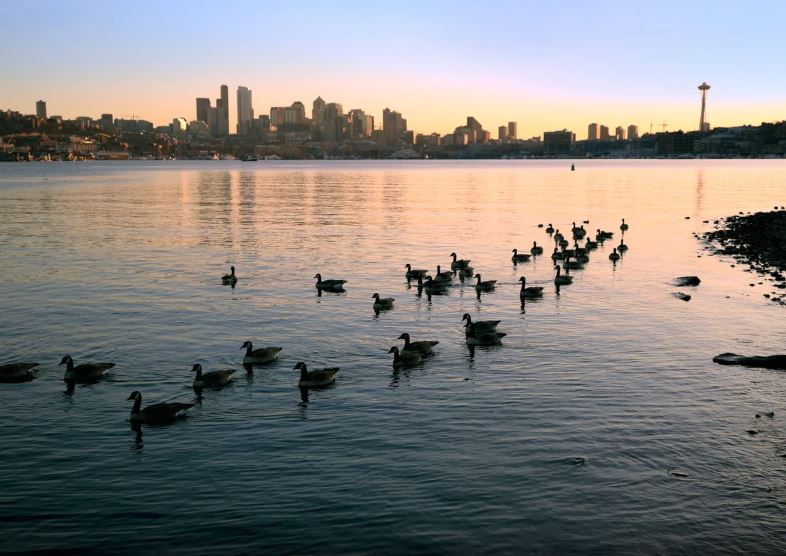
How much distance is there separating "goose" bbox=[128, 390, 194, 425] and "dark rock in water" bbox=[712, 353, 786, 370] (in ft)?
58.3

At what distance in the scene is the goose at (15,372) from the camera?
23.2 meters

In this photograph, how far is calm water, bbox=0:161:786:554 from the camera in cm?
1476

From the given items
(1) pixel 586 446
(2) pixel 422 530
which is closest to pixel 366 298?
(1) pixel 586 446

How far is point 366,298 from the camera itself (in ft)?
120

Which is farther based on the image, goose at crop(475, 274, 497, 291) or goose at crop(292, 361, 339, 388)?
goose at crop(475, 274, 497, 291)

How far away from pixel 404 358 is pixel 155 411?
8481 millimetres

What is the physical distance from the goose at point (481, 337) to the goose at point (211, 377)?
9.21 m

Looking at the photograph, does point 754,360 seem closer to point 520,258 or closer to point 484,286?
point 484,286

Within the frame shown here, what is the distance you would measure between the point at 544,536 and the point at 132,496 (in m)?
8.73

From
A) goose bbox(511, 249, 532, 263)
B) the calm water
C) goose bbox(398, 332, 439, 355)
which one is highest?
goose bbox(511, 249, 532, 263)

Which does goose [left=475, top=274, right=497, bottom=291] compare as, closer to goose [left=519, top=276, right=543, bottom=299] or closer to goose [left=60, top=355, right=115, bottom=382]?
goose [left=519, top=276, right=543, bottom=299]

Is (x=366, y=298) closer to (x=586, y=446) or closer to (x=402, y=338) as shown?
(x=402, y=338)

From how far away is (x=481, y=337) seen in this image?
27.5 metres

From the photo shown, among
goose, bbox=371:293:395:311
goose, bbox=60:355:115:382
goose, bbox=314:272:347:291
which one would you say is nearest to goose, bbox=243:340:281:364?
goose, bbox=60:355:115:382
